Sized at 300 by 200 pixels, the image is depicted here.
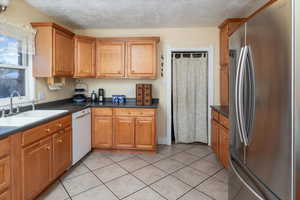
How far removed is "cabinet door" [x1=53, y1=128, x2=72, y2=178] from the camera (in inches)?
89.4

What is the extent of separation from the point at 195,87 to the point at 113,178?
2.38 meters

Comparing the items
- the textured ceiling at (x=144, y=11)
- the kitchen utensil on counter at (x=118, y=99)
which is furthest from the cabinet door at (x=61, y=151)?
the textured ceiling at (x=144, y=11)

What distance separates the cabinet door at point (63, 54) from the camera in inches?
109

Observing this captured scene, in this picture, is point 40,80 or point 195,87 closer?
point 40,80

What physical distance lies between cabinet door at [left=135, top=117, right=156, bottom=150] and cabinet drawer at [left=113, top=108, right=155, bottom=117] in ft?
0.24

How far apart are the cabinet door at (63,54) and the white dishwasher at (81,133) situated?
730mm

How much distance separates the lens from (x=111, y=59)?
3523 millimetres

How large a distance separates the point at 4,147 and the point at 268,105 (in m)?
1.97

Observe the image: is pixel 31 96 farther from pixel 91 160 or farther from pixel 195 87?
pixel 195 87

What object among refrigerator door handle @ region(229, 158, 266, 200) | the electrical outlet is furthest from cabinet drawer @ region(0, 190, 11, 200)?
refrigerator door handle @ region(229, 158, 266, 200)

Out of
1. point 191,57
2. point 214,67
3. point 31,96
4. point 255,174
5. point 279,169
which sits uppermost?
point 191,57

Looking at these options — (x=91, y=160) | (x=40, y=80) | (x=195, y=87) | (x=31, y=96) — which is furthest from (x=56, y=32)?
(x=195, y=87)

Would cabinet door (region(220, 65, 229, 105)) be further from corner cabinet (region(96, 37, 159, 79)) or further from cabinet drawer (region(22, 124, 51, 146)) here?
cabinet drawer (region(22, 124, 51, 146))

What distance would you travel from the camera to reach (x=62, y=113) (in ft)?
7.97
